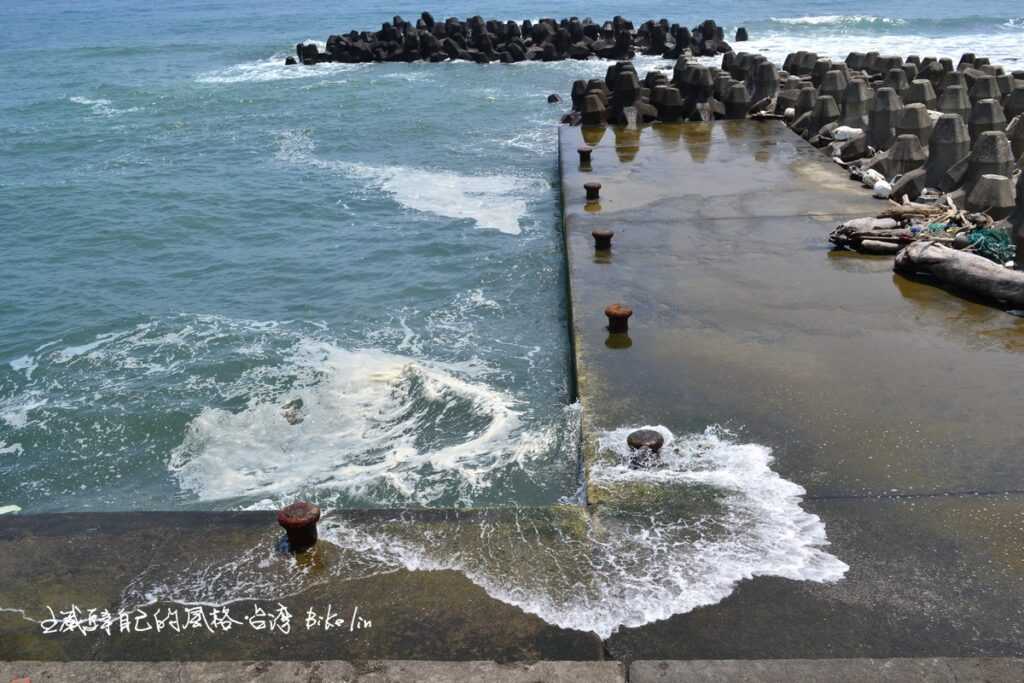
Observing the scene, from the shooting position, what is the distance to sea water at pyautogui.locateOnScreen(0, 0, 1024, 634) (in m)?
4.89

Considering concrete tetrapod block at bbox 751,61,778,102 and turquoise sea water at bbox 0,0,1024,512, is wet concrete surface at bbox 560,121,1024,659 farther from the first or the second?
concrete tetrapod block at bbox 751,61,778,102

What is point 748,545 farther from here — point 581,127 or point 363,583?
point 581,127

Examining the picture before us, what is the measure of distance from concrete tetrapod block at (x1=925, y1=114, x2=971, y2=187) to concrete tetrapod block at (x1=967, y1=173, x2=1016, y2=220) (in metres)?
1.42

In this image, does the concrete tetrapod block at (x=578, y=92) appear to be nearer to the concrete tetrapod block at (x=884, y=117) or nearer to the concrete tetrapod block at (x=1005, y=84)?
the concrete tetrapod block at (x=884, y=117)

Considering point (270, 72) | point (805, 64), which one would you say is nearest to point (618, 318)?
point (805, 64)

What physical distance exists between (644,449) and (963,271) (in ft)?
13.6

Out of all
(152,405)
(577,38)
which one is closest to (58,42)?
(577,38)

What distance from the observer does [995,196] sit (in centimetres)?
945

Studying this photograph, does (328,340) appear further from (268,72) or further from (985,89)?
(268,72)

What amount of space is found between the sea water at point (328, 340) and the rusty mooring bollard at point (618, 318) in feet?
2.72

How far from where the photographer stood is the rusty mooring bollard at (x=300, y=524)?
4.63 meters

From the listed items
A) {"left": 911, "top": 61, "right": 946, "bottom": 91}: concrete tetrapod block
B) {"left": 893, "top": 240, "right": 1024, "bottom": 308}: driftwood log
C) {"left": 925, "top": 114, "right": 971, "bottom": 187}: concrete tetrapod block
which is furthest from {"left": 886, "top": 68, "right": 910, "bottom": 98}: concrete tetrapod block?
{"left": 893, "top": 240, "right": 1024, "bottom": 308}: driftwood log

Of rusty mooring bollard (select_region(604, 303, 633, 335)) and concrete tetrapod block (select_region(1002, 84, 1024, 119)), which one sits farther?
concrete tetrapod block (select_region(1002, 84, 1024, 119))

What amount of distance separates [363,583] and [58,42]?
57117mm
